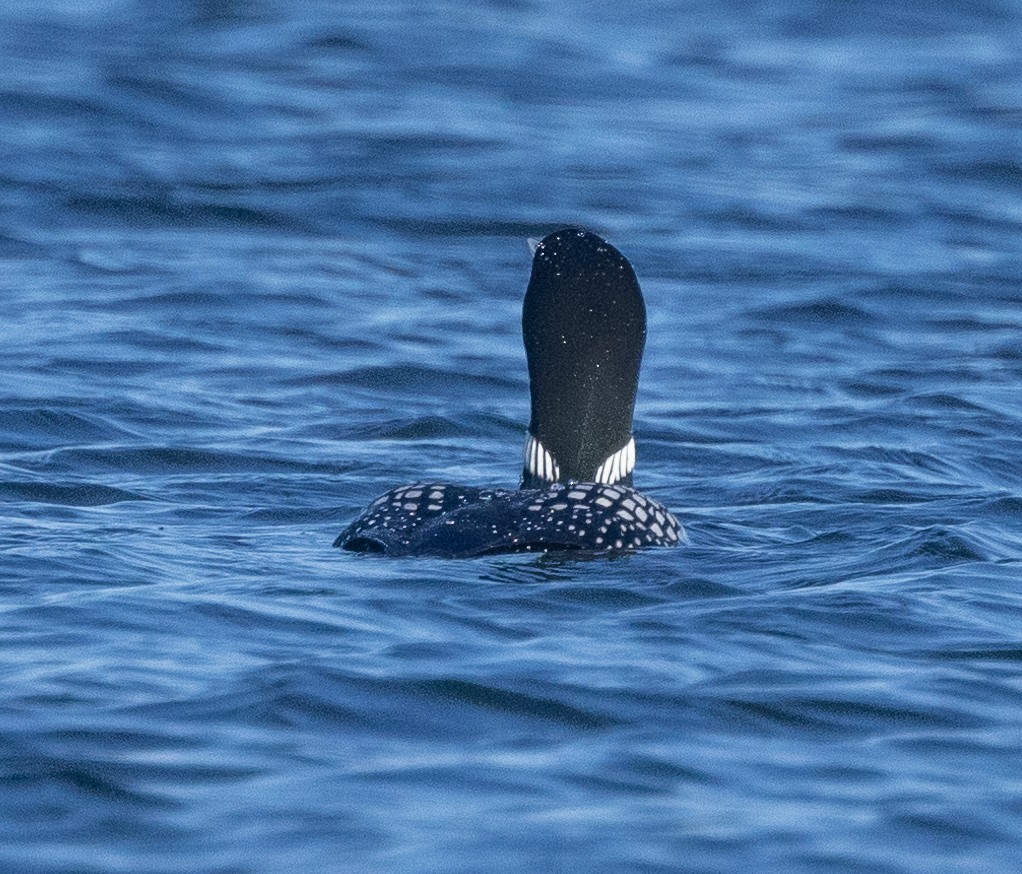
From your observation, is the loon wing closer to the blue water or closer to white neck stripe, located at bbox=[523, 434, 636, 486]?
the blue water

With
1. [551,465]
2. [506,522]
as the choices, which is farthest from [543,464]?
[506,522]

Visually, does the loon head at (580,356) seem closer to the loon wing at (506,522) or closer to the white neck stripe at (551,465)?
the white neck stripe at (551,465)

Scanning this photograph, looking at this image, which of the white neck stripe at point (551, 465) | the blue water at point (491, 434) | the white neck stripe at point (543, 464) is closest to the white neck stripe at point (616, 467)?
the white neck stripe at point (551, 465)

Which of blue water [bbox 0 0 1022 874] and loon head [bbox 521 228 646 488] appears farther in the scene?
loon head [bbox 521 228 646 488]

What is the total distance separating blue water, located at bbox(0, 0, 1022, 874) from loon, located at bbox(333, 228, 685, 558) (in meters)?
0.11

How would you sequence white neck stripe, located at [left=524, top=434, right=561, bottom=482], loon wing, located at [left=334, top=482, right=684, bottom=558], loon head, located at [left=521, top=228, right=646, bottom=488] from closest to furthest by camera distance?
1. loon wing, located at [left=334, top=482, right=684, bottom=558]
2. loon head, located at [left=521, top=228, right=646, bottom=488]
3. white neck stripe, located at [left=524, top=434, right=561, bottom=482]

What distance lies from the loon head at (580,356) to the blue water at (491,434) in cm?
43

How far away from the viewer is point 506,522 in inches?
225

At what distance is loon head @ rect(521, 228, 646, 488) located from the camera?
20.5 feet

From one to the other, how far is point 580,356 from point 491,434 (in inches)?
95.3

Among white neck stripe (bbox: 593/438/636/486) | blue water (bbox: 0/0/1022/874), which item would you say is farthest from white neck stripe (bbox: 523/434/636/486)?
blue water (bbox: 0/0/1022/874)

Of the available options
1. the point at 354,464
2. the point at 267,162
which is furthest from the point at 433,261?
the point at 354,464

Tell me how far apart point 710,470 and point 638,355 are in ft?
5.78

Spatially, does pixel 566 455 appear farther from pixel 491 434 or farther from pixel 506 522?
pixel 491 434
